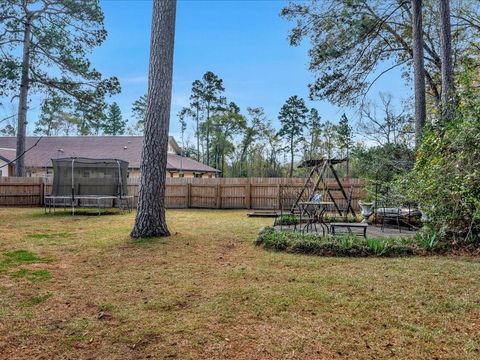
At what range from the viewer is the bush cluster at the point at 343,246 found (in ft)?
17.5

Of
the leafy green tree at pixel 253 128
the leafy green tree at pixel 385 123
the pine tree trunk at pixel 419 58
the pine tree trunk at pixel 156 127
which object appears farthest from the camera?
the leafy green tree at pixel 253 128

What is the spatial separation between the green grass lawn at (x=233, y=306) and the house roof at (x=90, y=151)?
16.6 metres

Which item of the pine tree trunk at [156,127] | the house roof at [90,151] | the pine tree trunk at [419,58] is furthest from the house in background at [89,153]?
the pine tree trunk at [419,58]

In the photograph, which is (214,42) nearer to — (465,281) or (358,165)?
(358,165)

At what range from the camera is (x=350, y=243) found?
5.45 meters

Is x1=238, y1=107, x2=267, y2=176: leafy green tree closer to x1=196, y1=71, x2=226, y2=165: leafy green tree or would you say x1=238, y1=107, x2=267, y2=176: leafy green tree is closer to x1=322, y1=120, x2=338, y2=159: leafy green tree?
x1=196, y1=71, x2=226, y2=165: leafy green tree

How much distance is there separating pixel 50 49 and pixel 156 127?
38.7ft

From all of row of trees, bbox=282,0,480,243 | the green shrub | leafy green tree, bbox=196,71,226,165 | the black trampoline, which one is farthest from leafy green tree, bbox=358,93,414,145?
leafy green tree, bbox=196,71,226,165

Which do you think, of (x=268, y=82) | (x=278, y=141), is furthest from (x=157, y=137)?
(x=278, y=141)

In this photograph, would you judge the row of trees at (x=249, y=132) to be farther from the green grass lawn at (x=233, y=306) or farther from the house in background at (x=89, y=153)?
the green grass lawn at (x=233, y=306)

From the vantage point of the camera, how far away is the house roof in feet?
71.6

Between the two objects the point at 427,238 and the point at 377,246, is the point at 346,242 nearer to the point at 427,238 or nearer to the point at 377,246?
the point at 377,246

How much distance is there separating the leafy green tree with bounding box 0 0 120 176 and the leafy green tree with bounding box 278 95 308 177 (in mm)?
18408

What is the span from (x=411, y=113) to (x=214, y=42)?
26.7 ft
